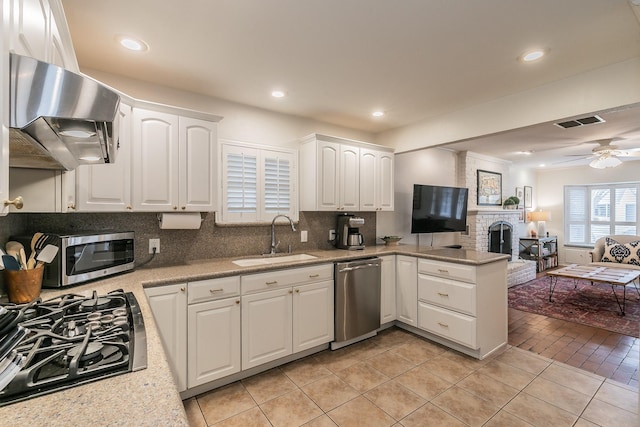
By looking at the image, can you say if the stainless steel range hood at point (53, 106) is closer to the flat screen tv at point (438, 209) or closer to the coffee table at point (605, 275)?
the flat screen tv at point (438, 209)

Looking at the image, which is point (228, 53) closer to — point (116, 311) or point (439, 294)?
point (116, 311)

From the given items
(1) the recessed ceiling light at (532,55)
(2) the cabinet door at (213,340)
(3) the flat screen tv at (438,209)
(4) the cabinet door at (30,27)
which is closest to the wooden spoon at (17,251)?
(2) the cabinet door at (213,340)

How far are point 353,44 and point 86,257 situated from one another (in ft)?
7.34

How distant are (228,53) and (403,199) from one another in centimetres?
313

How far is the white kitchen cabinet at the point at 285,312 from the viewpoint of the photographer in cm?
242

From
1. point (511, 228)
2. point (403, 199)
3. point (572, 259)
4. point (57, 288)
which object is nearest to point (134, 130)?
point (57, 288)

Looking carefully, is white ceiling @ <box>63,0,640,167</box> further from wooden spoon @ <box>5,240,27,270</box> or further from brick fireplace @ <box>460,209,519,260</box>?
brick fireplace @ <box>460,209,519,260</box>

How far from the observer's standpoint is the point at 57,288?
1.79 m

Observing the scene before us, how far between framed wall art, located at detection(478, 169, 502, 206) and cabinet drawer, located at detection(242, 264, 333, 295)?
13.9 ft

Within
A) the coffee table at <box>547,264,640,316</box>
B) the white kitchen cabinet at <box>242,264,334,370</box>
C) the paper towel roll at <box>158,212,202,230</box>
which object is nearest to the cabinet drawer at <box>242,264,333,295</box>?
the white kitchen cabinet at <box>242,264,334,370</box>

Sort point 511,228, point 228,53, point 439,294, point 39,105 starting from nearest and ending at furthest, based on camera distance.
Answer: point 39,105 → point 228,53 → point 439,294 → point 511,228

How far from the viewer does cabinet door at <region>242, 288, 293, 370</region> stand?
241 cm

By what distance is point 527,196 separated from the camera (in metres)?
7.34

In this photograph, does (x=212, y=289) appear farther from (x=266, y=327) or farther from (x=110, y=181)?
(x=110, y=181)
